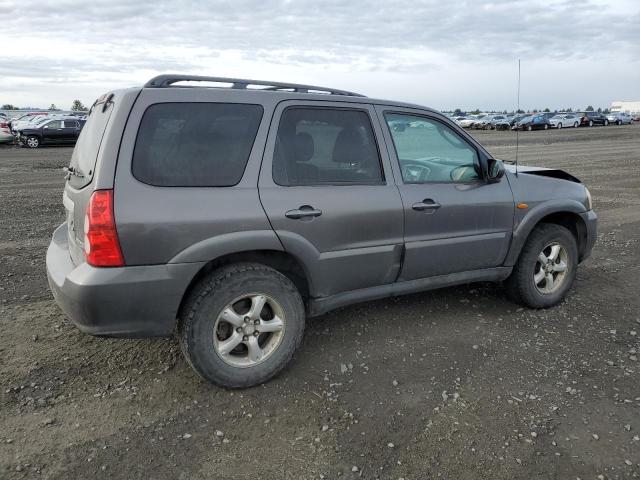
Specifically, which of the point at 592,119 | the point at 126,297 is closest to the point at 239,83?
the point at 126,297

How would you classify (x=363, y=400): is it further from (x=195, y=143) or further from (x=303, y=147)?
(x=195, y=143)

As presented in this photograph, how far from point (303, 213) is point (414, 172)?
106 centimetres

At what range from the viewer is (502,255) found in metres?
4.39

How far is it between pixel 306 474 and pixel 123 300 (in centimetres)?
134

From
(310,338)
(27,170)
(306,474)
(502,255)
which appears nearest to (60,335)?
(310,338)

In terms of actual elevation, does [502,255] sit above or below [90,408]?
above

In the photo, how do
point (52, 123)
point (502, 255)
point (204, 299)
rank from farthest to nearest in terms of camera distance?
1. point (52, 123)
2. point (502, 255)
3. point (204, 299)

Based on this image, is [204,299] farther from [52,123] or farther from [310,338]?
[52,123]

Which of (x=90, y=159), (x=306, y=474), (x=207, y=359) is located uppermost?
(x=90, y=159)

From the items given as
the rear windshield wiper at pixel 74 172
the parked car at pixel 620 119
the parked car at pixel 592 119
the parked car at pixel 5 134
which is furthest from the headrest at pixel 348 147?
the parked car at pixel 620 119

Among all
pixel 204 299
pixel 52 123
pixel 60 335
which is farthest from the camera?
pixel 52 123

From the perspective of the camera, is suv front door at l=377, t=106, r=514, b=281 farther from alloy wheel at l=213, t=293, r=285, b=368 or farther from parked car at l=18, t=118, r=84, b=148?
parked car at l=18, t=118, r=84, b=148

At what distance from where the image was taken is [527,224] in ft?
14.5

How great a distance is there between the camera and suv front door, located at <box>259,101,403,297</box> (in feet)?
11.1
